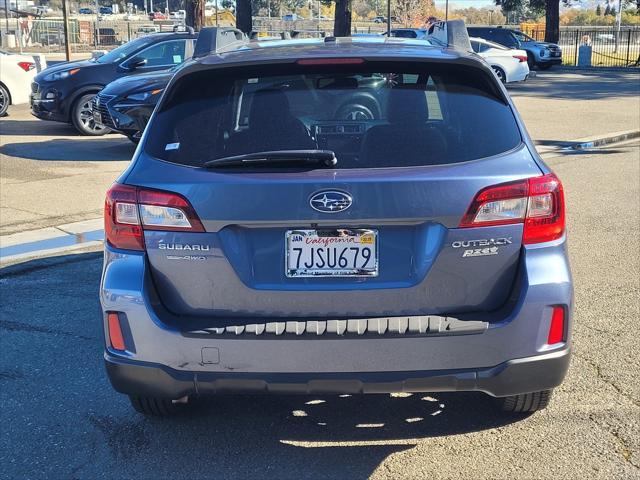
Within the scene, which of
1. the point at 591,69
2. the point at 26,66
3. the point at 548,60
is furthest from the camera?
the point at 591,69

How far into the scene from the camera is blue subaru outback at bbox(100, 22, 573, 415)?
3.28 metres

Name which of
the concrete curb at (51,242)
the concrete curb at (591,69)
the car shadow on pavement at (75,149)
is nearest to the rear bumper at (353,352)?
the concrete curb at (51,242)

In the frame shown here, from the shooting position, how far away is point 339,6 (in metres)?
31.7

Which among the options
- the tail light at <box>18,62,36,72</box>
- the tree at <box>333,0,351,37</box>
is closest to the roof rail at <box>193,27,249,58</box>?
the tail light at <box>18,62,36,72</box>

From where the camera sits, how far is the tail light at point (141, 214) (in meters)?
3.34

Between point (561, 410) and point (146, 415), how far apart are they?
82.7 inches

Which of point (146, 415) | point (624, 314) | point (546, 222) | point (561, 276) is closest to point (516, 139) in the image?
point (546, 222)

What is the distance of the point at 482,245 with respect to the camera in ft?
10.8

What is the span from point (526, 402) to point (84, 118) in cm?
1278

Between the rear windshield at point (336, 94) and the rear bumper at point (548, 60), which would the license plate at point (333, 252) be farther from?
the rear bumper at point (548, 60)

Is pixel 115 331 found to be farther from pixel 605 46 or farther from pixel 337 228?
pixel 605 46

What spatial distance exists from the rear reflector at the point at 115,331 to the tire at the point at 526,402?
5.91 ft

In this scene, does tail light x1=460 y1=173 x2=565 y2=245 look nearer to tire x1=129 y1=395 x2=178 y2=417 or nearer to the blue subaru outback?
the blue subaru outback

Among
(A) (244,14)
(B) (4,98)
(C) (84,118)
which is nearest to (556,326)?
(C) (84,118)
